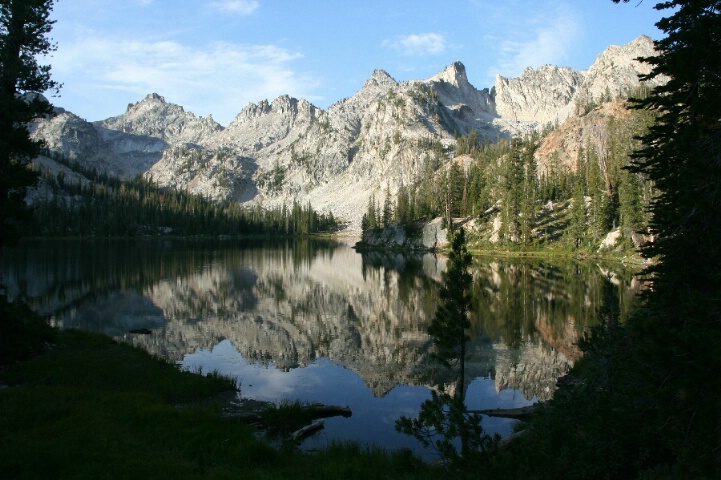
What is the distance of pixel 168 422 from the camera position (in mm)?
15516

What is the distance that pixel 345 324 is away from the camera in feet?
141

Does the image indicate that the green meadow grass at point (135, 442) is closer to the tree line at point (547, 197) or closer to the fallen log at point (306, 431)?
the fallen log at point (306, 431)

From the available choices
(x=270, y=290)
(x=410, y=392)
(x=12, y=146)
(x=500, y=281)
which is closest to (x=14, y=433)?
(x=12, y=146)

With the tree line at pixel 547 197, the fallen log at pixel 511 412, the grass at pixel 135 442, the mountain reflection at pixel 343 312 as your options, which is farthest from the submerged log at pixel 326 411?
the tree line at pixel 547 197

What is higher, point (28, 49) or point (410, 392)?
point (28, 49)

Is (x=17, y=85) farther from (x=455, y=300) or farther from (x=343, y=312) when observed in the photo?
(x=343, y=312)

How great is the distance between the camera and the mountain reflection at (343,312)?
30.5 metres

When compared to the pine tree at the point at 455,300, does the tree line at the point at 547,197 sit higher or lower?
higher

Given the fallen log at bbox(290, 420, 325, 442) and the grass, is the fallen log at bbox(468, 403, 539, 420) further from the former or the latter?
the grass

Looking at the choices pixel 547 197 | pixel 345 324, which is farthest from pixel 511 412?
pixel 547 197

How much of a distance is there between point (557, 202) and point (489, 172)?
109 feet

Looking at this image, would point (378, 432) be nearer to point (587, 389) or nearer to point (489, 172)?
point (587, 389)

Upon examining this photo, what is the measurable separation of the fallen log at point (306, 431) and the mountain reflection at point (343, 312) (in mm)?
6731

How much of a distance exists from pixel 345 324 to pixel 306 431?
24.5 m
